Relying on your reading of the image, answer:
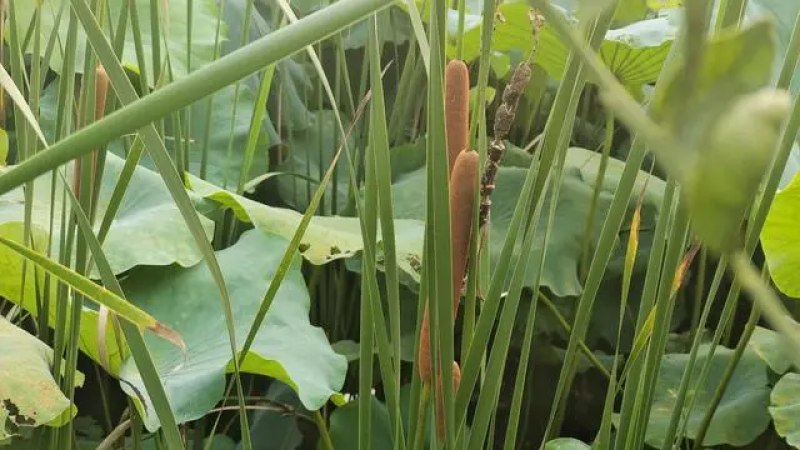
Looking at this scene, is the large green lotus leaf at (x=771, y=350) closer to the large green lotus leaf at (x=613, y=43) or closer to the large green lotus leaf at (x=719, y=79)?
the large green lotus leaf at (x=613, y=43)

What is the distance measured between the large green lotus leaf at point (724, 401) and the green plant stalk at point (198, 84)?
68 cm

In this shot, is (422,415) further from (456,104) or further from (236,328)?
(236,328)

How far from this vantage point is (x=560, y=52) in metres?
0.96

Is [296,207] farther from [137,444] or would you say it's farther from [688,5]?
[688,5]

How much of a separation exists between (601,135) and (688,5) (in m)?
1.20

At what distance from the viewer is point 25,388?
0.45m

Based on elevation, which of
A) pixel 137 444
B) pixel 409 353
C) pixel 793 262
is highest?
pixel 793 262

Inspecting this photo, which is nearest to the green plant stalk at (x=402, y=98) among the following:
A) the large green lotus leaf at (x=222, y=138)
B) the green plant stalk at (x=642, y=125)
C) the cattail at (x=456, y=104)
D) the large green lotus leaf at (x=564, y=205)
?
the large green lotus leaf at (x=564, y=205)

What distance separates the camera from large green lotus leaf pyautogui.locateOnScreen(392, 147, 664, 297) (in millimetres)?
928

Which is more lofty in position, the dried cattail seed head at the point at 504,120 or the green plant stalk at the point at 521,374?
the dried cattail seed head at the point at 504,120

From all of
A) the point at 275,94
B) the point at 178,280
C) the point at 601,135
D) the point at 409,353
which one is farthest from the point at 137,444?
the point at 601,135

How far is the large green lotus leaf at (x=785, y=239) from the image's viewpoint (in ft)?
1.74

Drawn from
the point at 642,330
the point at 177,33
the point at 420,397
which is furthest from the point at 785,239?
the point at 177,33

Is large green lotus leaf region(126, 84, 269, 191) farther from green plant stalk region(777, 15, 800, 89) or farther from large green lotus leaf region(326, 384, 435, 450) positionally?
green plant stalk region(777, 15, 800, 89)
